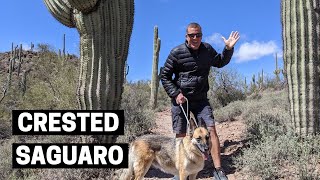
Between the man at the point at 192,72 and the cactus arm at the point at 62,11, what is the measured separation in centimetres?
300

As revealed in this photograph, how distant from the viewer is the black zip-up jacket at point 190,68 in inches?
256

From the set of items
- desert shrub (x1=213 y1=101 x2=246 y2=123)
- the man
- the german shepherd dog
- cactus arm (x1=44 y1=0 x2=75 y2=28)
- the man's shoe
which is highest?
cactus arm (x1=44 y1=0 x2=75 y2=28)

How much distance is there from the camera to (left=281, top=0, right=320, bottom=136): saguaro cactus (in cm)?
759

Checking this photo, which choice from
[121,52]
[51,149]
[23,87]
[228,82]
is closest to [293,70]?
[121,52]

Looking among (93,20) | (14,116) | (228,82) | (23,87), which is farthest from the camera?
(23,87)

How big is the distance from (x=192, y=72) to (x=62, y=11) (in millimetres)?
3584

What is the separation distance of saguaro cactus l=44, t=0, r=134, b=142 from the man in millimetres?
2118

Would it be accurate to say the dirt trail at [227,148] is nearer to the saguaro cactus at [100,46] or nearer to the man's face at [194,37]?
the saguaro cactus at [100,46]

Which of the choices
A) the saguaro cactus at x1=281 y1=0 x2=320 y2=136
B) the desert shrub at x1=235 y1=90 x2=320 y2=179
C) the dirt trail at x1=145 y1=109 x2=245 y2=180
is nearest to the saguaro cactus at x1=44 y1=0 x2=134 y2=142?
the dirt trail at x1=145 y1=109 x2=245 y2=180

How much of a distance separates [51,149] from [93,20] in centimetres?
271

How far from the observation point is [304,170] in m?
6.40

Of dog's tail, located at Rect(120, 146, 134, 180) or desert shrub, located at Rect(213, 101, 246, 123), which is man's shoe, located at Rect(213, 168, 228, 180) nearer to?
dog's tail, located at Rect(120, 146, 134, 180)

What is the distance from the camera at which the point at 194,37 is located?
21.0 feet

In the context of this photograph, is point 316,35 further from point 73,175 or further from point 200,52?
point 73,175
